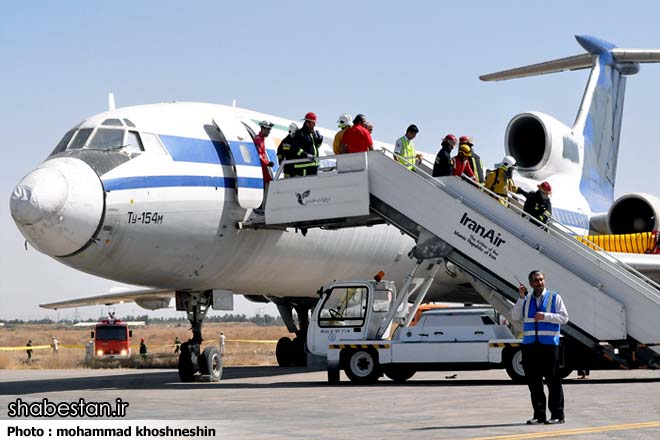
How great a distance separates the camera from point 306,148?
20188mm

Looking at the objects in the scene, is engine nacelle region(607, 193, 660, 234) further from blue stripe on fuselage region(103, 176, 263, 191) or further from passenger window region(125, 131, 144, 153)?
passenger window region(125, 131, 144, 153)

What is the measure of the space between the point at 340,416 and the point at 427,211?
7246 millimetres

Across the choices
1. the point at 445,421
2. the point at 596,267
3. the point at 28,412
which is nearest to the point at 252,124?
the point at 596,267

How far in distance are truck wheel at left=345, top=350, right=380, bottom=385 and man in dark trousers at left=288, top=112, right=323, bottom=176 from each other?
11.1 ft

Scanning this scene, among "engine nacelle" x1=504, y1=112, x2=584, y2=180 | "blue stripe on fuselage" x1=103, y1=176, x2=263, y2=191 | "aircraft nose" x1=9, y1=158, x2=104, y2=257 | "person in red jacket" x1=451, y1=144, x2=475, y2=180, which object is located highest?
"engine nacelle" x1=504, y1=112, x2=584, y2=180

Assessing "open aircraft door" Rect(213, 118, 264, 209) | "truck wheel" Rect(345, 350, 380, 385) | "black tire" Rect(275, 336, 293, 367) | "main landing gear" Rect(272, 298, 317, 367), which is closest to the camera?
"truck wheel" Rect(345, 350, 380, 385)

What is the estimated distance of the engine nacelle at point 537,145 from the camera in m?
33.2

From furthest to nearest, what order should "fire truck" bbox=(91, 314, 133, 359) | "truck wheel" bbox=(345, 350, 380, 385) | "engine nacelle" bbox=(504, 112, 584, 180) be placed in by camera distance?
"fire truck" bbox=(91, 314, 133, 359)
"engine nacelle" bbox=(504, 112, 584, 180)
"truck wheel" bbox=(345, 350, 380, 385)

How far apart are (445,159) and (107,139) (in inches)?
238

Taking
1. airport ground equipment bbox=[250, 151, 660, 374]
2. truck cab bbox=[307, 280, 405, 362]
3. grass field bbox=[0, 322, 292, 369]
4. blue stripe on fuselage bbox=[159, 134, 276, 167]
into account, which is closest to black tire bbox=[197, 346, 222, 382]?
grass field bbox=[0, 322, 292, 369]

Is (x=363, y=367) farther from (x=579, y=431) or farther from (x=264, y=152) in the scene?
(x=579, y=431)

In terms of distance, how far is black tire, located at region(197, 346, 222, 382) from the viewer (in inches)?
785

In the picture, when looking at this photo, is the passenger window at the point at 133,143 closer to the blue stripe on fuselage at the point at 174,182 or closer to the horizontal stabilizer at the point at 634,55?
the blue stripe on fuselage at the point at 174,182

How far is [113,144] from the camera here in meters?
18.8
